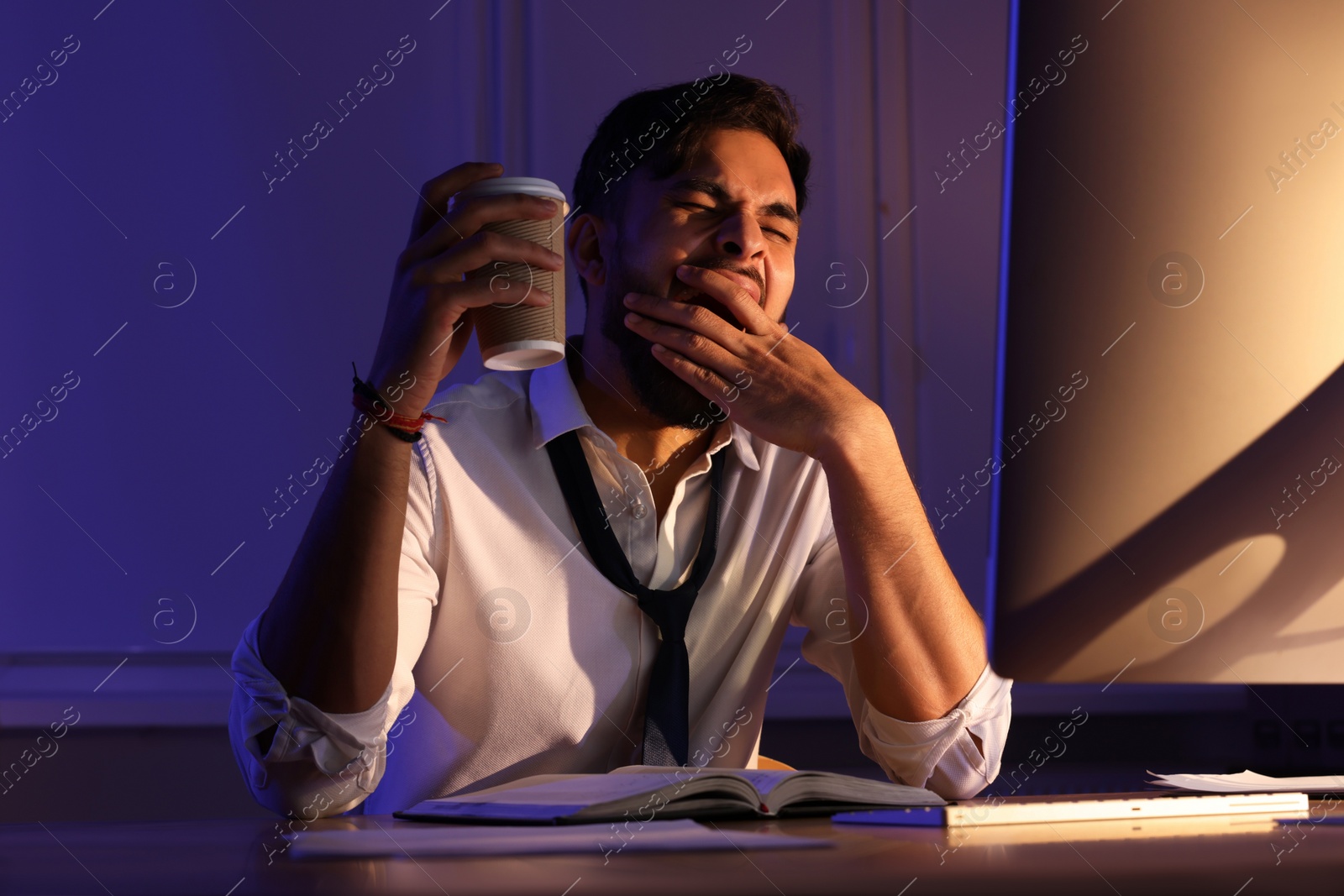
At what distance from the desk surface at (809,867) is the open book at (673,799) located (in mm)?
60

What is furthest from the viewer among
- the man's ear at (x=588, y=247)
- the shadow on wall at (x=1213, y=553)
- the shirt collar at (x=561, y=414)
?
the man's ear at (x=588, y=247)

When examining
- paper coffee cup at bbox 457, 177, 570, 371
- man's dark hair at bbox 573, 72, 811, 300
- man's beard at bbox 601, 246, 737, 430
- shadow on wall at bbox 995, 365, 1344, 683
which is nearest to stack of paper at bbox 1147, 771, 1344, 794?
Answer: shadow on wall at bbox 995, 365, 1344, 683

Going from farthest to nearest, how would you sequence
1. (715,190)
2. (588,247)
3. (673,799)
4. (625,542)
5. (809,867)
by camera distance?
1. (588,247)
2. (715,190)
3. (625,542)
4. (673,799)
5. (809,867)

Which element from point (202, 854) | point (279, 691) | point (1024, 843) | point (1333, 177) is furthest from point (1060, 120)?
point (279, 691)

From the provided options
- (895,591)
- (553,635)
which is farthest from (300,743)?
(895,591)

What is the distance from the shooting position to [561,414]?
1449 millimetres

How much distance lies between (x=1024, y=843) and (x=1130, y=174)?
367 mm

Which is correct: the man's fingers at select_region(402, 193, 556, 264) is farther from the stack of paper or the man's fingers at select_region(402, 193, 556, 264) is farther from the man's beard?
the stack of paper

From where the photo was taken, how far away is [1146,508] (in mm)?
600

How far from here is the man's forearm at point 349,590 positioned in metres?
1.12

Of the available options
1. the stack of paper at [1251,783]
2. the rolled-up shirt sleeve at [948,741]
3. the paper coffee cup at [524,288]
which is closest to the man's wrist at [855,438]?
the rolled-up shirt sleeve at [948,741]

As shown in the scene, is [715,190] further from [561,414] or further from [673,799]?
[673,799]

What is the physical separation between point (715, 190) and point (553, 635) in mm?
644

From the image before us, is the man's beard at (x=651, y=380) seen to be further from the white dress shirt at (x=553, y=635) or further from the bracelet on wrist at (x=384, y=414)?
the bracelet on wrist at (x=384, y=414)
